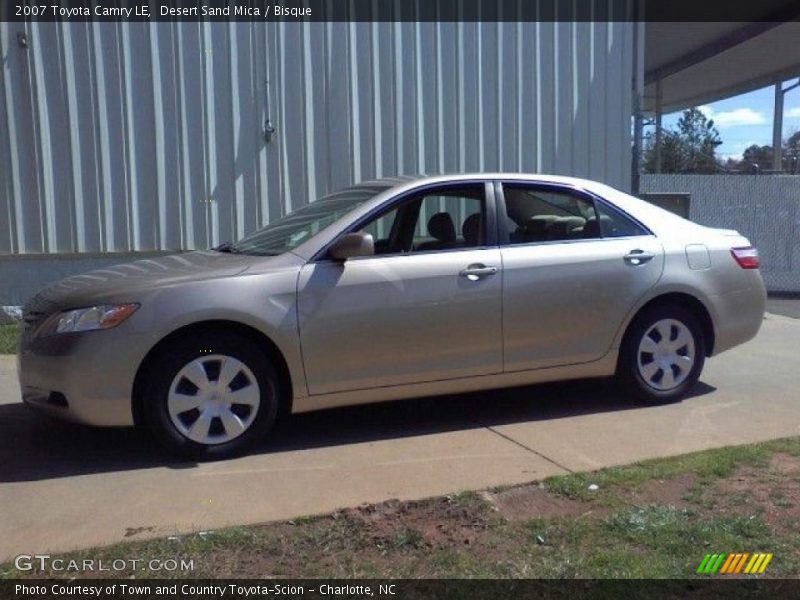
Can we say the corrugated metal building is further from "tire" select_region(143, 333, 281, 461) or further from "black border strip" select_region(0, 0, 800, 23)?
"tire" select_region(143, 333, 281, 461)

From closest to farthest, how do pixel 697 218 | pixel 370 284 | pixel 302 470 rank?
pixel 302 470, pixel 370 284, pixel 697 218

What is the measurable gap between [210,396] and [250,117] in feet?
17.2

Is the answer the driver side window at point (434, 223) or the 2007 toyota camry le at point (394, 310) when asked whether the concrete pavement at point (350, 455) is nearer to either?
the 2007 toyota camry le at point (394, 310)

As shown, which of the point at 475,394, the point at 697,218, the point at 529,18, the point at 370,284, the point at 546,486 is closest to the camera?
the point at 546,486

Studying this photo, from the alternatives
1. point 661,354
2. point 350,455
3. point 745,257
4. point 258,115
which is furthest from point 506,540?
point 258,115

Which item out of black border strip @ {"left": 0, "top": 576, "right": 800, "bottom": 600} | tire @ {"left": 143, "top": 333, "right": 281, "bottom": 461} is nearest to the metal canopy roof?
tire @ {"left": 143, "top": 333, "right": 281, "bottom": 461}

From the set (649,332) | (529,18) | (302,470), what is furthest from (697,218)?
(302,470)

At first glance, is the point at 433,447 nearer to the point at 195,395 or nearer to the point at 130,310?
the point at 195,395

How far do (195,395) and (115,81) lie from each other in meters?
5.36

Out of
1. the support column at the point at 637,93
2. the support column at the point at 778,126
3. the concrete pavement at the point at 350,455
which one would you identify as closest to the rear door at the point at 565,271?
the concrete pavement at the point at 350,455

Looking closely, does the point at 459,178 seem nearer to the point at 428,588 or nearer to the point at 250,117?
the point at 428,588

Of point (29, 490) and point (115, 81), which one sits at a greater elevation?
point (115, 81)

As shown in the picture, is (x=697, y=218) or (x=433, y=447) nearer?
(x=433, y=447)

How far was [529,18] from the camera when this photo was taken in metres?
9.88
